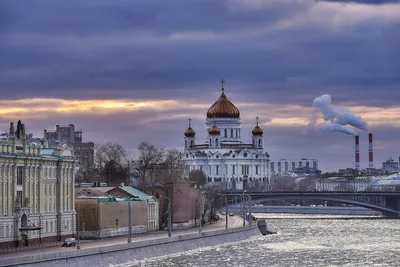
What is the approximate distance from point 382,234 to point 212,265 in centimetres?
4491

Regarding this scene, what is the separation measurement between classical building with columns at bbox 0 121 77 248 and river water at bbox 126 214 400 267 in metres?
8.30

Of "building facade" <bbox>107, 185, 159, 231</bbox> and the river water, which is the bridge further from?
"building facade" <bbox>107, 185, 159, 231</bbox>

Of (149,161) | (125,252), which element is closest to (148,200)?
(125,252)

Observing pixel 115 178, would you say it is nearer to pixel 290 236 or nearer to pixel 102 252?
pixel 290 236

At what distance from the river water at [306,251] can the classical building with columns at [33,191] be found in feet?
27.2

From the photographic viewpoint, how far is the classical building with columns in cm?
7862

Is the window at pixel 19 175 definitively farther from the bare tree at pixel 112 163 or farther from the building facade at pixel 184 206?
the bare tree at pixel 112 163

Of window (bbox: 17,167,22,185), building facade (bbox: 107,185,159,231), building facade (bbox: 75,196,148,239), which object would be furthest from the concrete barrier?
window (bbox: 17,167,22,185)

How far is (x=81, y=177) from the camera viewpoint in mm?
164125

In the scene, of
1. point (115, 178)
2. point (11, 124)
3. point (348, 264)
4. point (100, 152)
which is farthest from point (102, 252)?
point (100, 152)

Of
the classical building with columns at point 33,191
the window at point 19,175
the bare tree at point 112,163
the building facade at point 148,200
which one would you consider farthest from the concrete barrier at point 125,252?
the bare tree at point 112,163

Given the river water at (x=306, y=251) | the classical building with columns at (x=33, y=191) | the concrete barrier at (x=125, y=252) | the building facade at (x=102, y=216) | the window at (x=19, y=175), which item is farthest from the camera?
the building facade at (x=102, y=216)

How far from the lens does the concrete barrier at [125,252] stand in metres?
61.8

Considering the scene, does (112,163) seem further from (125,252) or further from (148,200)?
(125,252)
